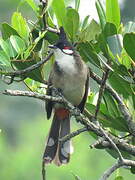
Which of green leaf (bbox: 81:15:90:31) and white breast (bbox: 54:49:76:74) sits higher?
green leaf (bbox: 81:15:90:31)

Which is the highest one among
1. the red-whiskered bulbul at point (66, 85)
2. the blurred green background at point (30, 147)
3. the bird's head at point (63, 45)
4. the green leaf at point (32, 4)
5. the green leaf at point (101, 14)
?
the green leaf at point (32, 4)

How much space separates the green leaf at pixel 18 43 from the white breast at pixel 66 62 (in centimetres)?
66

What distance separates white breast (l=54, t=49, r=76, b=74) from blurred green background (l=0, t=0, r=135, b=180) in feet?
30.9

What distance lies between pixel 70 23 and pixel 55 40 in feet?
0.74

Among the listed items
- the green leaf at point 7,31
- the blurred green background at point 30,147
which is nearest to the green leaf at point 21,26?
the green leaf at point 7,31

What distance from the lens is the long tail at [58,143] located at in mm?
3734

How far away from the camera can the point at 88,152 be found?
16.6m

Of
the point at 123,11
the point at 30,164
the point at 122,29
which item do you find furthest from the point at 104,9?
the point at 123,11

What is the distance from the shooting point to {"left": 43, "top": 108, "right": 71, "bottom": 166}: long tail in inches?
147

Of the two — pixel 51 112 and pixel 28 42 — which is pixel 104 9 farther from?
pixel 51 112

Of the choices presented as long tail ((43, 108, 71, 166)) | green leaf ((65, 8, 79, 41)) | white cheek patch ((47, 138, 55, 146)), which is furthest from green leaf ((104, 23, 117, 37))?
white cheek patch ((47, 138, 55, 146))

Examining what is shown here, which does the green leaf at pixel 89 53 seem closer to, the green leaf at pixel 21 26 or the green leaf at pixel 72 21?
the green leaf at pixel 72 21

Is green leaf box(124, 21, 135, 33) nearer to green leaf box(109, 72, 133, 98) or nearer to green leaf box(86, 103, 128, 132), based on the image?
green leaf box(109, 72, 133, 98)

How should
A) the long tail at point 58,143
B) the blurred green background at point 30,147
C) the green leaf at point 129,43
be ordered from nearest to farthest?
the green leaf at point 129,43
the long tail at point 58,143
the blurred green background at point 30,147
